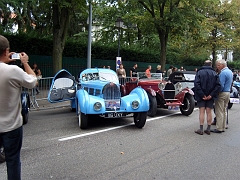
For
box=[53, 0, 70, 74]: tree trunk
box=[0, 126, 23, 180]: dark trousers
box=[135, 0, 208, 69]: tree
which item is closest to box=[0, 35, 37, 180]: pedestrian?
box=[0, 126, 23, 180]: dark trousers

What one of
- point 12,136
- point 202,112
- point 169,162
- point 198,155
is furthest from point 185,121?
point 12,136

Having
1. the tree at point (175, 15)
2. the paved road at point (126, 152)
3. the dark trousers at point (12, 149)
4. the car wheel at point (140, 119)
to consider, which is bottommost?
A: the paved road at point (126, 152)

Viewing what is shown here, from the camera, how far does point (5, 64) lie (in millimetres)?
2898

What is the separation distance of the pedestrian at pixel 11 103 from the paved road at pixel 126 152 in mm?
1189

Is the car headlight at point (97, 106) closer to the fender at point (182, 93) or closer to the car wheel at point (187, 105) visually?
the fender at point (182, 93)

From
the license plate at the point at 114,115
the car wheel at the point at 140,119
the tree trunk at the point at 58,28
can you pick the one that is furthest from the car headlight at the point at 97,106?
the tree trunk at the point at 58,28

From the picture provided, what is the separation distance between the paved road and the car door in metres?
1.32

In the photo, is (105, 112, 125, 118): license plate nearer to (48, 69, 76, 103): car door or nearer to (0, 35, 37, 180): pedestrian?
(48, 69, 76, 103): car door

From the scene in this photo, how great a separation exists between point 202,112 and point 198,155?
6.12 ft

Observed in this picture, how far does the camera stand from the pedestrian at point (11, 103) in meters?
2.85

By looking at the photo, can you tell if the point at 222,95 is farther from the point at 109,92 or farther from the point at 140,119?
the point at 109,92

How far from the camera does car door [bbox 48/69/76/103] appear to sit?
9.25m

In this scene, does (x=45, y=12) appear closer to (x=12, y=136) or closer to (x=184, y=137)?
(x=184, y=137)

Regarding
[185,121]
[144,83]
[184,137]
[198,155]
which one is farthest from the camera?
[144,83]
